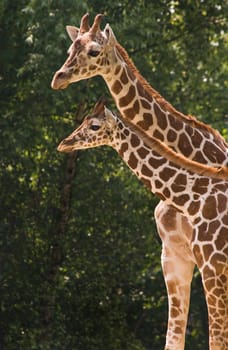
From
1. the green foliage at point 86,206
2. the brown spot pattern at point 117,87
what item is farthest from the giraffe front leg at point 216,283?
the green foliage at point 86,206

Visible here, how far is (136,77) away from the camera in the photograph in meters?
10.5

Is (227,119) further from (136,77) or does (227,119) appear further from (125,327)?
(136,77)

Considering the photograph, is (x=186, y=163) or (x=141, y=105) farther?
(x=141, y=105)

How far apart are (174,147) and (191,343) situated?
24.2 feet

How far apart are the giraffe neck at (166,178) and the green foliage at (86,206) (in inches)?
223

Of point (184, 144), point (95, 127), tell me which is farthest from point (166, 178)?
point (95, 127)

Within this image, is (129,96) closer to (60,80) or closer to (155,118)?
(155,118)

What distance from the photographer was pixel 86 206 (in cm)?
1675

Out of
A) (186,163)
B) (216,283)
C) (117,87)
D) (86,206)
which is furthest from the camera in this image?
(86,206)

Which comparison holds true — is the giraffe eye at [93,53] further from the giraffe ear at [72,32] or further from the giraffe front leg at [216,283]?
the giraffe front leg at [216,283]

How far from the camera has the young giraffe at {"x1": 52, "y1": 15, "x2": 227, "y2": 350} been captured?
10.2 m

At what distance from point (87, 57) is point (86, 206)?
6.84 m

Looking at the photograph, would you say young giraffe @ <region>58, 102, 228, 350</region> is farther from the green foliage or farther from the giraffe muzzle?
the green foliage

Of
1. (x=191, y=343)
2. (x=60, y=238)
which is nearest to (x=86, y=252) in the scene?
(x=60, y=238)
